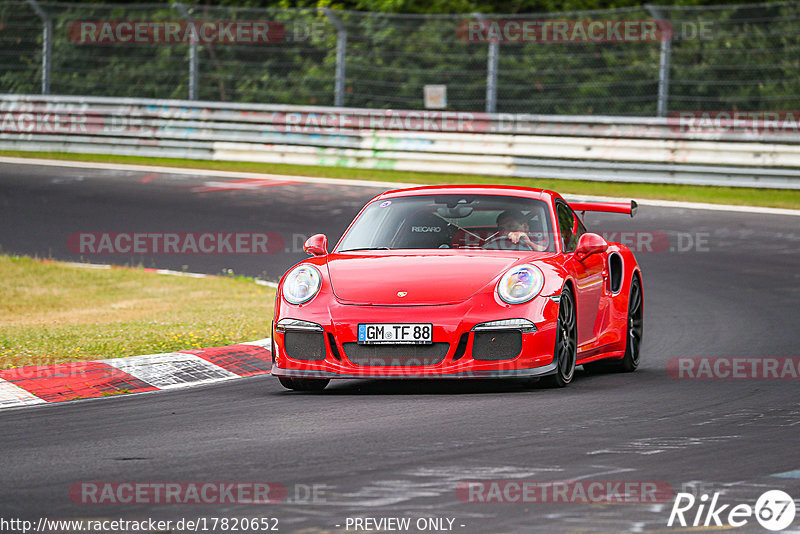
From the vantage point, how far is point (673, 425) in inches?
255

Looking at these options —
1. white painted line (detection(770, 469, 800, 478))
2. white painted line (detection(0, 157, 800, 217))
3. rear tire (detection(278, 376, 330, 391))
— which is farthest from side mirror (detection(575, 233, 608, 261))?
white painted line (detection(0, 157, 800, 217))

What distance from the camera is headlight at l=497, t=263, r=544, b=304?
7.62m

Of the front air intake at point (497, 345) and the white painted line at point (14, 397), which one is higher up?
the front air intake at point (497, 345)

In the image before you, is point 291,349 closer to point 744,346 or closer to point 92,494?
point 92,494

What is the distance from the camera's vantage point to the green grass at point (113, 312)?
9391 mm

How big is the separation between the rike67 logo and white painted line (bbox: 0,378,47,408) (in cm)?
415

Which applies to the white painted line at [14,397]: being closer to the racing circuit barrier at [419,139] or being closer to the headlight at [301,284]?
the headlight at [301,284]

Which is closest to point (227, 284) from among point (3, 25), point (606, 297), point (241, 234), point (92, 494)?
point (241, 234)

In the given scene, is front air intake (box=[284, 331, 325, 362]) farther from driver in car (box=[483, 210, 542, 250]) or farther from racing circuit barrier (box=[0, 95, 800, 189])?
racing circuit barrier (box=[0, 95, 800, 189])

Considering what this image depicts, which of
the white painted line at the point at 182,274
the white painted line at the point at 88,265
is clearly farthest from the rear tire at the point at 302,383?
the white painted line at the point at 88,265

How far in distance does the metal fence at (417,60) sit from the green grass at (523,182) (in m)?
1.21

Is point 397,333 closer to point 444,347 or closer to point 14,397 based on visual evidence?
point 444,347

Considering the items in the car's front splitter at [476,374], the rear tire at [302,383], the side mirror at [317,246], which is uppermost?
the side mirror at [317,246]

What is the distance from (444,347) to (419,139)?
1511cm
